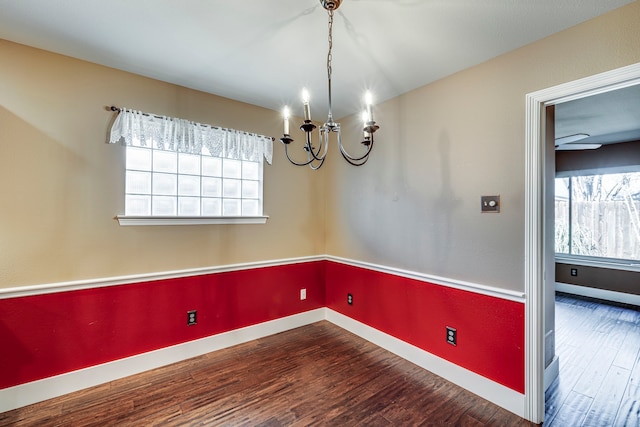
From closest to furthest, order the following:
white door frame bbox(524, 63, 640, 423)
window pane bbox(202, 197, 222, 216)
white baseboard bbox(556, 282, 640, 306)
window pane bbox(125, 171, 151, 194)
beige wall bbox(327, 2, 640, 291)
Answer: beige wall bbox(327, 2, 640, 291) → white door frame bbox(524, 63, 640, 423) → window pane bbox(125, 171, 151, 194) → window pane bbox(202, 197, 222, 216) → white baseboard bbox(556, 282, 640, 306)

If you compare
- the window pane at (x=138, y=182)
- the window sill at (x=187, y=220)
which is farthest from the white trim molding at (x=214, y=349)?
the window pane at (x=138, y=182)

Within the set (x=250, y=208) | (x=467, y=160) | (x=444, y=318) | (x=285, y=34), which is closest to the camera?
(x=285, y=34)

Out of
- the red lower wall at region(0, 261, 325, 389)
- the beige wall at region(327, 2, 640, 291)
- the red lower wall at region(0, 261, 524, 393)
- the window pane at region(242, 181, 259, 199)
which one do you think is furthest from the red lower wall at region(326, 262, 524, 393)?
the window pane at region(242, 181, 259, 199)

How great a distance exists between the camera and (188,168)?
8.68 feet

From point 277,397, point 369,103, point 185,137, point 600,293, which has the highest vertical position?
point 185,137

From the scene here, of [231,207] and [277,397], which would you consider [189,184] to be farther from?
[277,397]

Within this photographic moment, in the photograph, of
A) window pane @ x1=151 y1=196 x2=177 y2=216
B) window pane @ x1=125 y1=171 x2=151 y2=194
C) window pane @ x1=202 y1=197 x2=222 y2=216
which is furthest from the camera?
window pane @ x1=202 y1=197 x2=222 y2=216

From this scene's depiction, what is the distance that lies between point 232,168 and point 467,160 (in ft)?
7.26

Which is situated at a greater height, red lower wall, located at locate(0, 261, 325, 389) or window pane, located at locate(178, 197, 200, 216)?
window pane, located at locate(178, 197, 200, 216)

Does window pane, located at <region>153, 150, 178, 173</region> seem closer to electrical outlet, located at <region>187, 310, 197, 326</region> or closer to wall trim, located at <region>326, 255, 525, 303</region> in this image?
electrical outlet, located at <region>187, 310, 197, 326</region>

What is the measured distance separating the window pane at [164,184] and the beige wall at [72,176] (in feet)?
0.84

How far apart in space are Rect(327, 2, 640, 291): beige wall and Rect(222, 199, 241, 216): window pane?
1.36 m

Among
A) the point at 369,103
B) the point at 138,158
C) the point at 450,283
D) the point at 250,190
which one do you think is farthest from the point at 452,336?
the point at 138,158

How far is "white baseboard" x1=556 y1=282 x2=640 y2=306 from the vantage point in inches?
159
